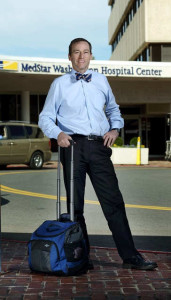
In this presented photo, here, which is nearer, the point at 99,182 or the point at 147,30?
the point at 99,182

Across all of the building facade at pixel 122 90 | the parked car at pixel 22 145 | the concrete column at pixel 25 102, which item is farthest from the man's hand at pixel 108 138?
the concrete column at pixel 25 102

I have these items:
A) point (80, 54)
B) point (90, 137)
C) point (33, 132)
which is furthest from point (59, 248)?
point (33, 132)

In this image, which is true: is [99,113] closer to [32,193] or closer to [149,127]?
[32,193]

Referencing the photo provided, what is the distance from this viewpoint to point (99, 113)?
5.49 m

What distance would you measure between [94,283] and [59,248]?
1.43 feet

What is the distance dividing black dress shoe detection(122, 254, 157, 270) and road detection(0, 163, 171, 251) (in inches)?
60.0

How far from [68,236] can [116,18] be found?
4908 cm

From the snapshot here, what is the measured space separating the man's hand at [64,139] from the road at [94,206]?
2454 mm

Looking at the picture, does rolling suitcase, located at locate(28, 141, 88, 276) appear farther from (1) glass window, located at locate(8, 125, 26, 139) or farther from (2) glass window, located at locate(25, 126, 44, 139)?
(2) glass window, located at locate(25, 126, 44, 139)

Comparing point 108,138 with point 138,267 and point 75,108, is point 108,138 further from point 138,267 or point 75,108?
point 138,267

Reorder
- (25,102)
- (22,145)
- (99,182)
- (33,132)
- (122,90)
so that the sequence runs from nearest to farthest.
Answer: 1. (99,182)
2. (22,145)
3. (33,132)
4. (25,102)
5. (122,90)

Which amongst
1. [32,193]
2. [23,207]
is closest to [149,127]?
[32,193]

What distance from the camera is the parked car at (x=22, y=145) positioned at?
2191 cm

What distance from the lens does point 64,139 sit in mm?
5211
